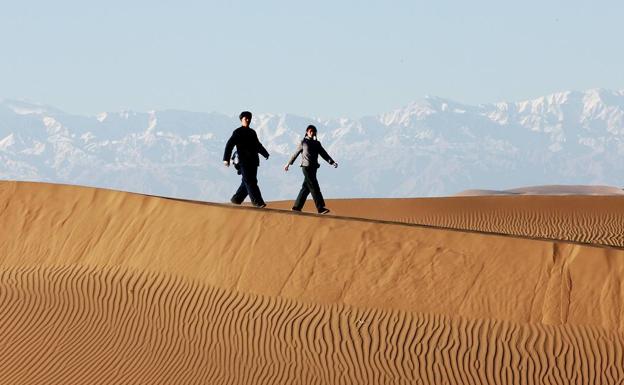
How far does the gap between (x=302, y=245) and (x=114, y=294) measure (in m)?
2.98

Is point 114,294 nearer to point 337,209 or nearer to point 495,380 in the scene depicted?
point 495,380

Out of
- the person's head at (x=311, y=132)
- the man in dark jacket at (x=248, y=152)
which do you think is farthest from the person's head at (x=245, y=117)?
the person's head at (x=311, y=132)

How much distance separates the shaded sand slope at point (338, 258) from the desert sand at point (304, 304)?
0.02m

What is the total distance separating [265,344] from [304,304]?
1.28 m

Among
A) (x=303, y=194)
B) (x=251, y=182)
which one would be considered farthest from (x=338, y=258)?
(x=303, y=194)

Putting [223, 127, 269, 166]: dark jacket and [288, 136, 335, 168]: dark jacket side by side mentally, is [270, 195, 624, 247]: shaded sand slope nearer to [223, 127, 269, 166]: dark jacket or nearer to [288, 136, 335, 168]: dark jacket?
[288, 136, 335, 168]: dark jacket

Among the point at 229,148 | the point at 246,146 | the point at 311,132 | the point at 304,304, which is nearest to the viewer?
the point at 304,304

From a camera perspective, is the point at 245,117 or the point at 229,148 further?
the point at 229,148

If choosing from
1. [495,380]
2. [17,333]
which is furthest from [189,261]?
[495,380]

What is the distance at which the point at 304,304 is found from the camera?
65.9 ft

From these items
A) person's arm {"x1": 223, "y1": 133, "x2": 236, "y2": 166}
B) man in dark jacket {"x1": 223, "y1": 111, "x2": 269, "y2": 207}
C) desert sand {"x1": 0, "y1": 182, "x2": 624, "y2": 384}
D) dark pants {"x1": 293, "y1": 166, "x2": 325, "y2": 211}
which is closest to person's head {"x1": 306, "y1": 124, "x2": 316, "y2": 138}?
dark pants {"x1": 293, "y1": 166, "x2": 325, "y2": 211}

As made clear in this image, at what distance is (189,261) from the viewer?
872 inches

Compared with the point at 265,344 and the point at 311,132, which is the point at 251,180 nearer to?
the point at 311,132

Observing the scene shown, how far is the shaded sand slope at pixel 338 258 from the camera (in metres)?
19.0
